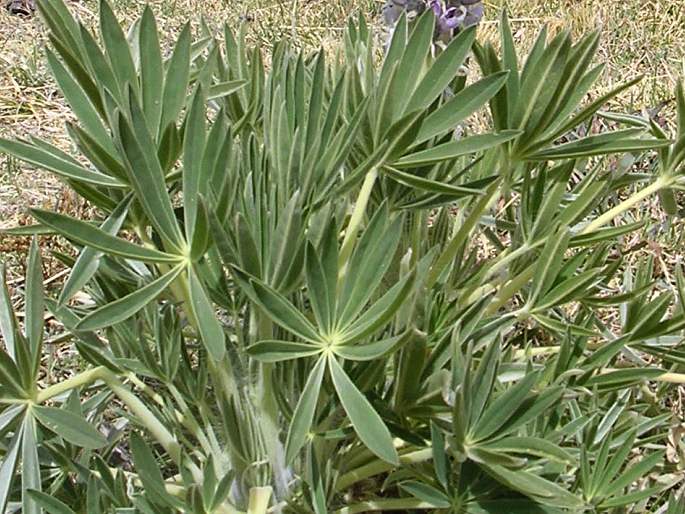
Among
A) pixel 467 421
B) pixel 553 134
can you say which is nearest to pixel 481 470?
pixel 467 421

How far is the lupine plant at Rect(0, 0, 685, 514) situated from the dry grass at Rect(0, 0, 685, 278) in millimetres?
972

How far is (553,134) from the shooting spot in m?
0.94

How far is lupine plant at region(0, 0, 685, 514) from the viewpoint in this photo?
2.49 ft

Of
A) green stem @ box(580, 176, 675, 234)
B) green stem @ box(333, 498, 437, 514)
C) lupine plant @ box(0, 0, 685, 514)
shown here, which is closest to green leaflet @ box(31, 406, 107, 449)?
lupine plant @ box(0, 0, 685, 514)

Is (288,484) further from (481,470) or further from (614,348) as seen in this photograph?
(614,348)

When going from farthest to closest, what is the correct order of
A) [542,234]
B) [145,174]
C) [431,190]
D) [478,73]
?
[478,73] < [542,234] < [431,190] < [145,174]

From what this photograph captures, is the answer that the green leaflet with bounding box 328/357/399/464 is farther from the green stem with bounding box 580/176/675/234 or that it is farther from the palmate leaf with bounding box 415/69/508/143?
the green stem with bounding box 580/176/675/234

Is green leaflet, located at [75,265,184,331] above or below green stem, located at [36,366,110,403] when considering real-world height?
above

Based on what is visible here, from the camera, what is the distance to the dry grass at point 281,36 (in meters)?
1.97

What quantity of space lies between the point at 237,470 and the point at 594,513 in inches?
13.5

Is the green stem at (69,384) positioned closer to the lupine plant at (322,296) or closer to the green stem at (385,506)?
the lupine plant at (322,296)

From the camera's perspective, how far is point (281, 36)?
1.92 metres

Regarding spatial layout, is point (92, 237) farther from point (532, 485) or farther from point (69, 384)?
point (532, 485)

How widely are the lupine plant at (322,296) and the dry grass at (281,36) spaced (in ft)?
3.19
